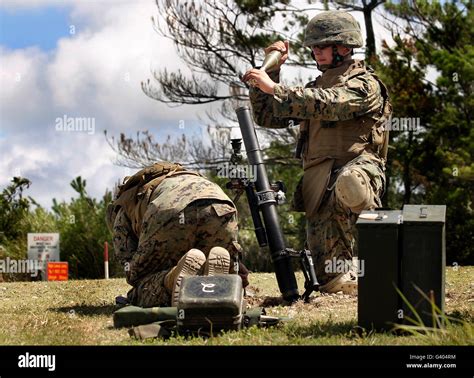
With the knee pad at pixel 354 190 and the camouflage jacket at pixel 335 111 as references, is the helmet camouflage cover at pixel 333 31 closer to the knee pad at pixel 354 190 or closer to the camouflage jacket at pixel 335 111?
the camouflage jacket at pixel 335 111

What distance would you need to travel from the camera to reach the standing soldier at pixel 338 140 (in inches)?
321

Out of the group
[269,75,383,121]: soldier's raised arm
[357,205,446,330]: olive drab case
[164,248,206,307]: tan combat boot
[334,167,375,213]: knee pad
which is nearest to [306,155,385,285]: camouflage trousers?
[334,167,375,213]: knee pad

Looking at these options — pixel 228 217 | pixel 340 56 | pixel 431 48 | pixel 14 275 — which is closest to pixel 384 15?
pixel 431 48

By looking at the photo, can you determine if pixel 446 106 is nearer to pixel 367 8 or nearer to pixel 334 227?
pixel 367 8

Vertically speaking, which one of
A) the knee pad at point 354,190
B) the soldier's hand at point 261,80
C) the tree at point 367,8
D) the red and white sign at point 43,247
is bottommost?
the red and white sign at point 43,247

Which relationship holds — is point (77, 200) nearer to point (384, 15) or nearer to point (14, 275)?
point (14, 275)

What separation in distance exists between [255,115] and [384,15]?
43.0 feet

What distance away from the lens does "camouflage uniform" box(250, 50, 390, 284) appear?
8172 mm

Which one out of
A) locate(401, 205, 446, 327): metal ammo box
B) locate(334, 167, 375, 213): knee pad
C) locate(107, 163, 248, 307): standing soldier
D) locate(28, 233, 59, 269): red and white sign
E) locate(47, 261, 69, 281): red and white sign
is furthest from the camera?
locate(28, 233, 59, 269): red and white sign

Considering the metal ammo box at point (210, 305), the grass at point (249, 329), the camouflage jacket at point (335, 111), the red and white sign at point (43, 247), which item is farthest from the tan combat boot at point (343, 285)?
the red and white sign at point (43, 247)

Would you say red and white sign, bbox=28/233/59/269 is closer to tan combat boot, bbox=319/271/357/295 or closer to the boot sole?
tan combat boot, bbox=319/271/357/295

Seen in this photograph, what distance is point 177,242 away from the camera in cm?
739

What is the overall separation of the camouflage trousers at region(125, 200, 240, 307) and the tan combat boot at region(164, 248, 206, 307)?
0.30 meters

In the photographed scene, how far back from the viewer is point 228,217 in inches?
295
